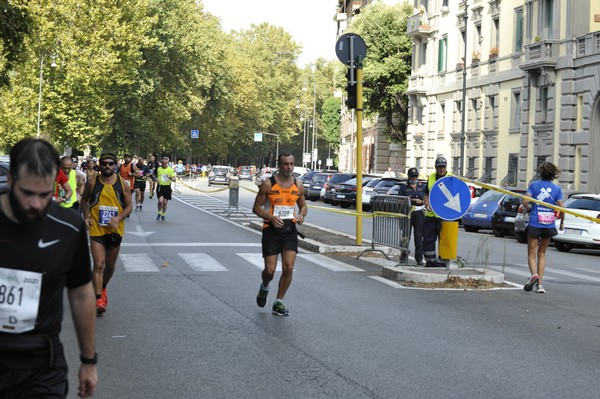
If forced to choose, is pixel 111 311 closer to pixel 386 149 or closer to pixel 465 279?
pixel 465 279

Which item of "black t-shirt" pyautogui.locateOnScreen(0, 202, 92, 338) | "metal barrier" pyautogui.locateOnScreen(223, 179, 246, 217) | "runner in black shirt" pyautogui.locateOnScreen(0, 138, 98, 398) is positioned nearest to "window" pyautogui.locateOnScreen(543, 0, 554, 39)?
"metal barrier" pyautogui.locateOnScreen(223, 179, 246, 217)

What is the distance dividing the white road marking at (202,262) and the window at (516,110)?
99.4ft

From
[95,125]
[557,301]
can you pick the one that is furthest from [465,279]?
[95,125]

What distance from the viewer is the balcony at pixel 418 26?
→ 60219 mm

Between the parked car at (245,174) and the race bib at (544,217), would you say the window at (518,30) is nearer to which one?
the race bib at (544,217)

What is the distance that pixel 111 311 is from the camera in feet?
37.3

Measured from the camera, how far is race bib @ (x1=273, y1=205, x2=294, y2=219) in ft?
37.2

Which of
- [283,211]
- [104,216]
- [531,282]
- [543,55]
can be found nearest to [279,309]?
[283,211]

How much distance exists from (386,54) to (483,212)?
3692 cm

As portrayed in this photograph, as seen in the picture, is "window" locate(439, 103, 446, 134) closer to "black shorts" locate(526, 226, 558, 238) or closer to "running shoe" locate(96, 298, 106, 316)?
"black shorts" locate(526, 226, 558, 238)

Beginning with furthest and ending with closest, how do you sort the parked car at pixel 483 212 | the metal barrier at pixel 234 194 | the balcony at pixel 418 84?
1. the balcony at pixel 418 84
2. the metal barrier at pixel 234 194
3. the parked car at pixel 483 212

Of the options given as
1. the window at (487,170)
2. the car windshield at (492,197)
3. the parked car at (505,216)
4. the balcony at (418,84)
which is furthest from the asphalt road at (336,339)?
the balcony at (418,84)

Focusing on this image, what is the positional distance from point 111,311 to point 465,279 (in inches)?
220

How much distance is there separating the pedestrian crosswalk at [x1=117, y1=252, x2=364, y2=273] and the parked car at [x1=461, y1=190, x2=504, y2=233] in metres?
14.0
